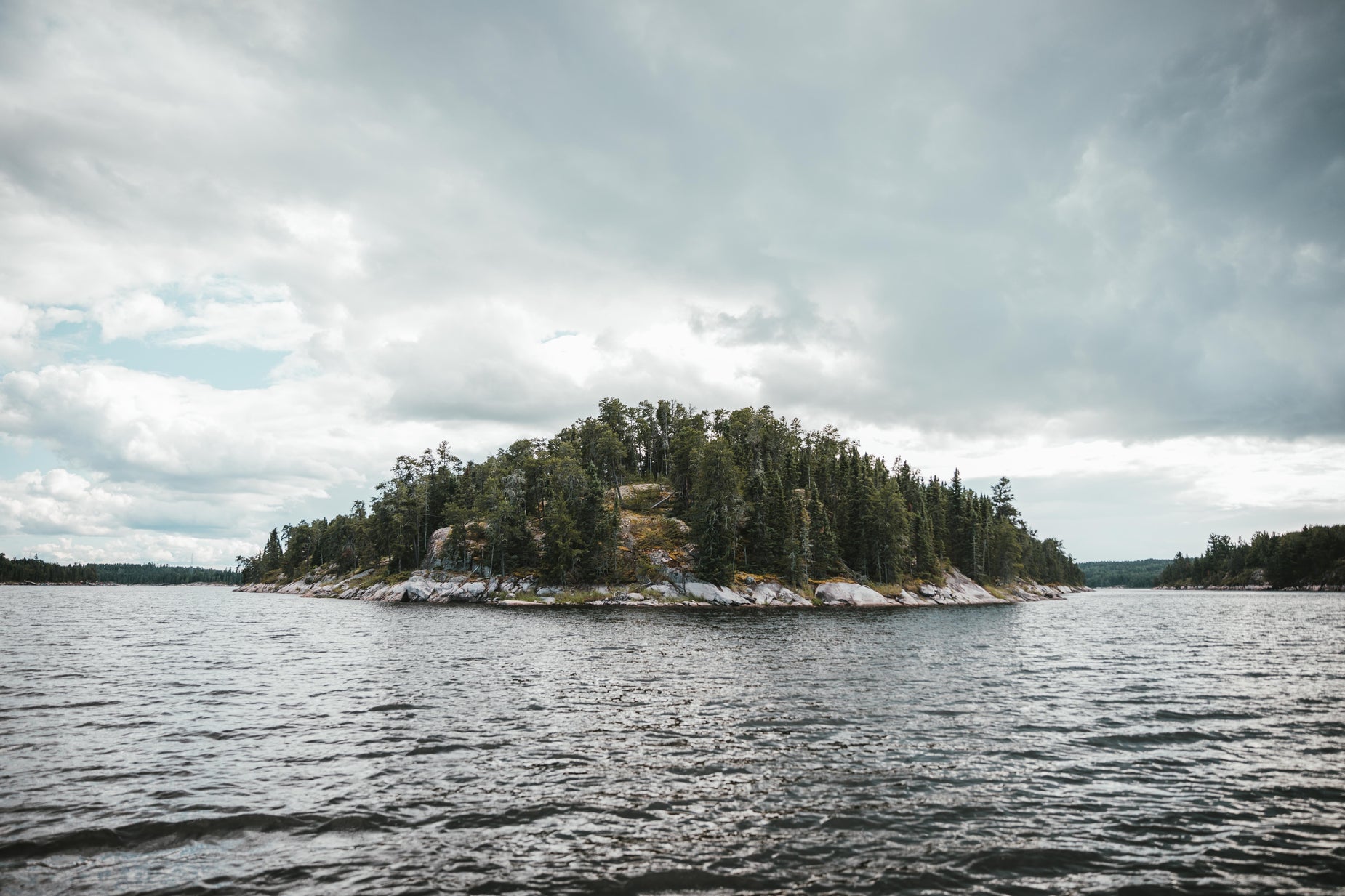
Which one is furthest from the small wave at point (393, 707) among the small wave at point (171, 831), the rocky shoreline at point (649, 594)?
the rocky shoreline at point (649, 594)

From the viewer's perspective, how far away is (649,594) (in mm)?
113562

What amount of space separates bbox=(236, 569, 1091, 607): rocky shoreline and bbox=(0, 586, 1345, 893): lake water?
72920mm

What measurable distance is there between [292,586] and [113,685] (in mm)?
196121

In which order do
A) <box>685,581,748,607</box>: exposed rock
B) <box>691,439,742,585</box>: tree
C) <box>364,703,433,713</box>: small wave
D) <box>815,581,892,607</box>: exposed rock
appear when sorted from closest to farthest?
<box>364,703,433,713</box>: small wave
<box>685,581,748,607</box>: exposed rock
<box>691,439,742,585</box>: tree
<box>815,581,892,607</box>: exposed rock

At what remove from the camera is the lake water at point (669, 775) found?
12070 mm

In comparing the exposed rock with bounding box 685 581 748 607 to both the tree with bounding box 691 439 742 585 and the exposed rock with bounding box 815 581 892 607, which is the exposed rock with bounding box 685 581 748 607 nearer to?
the tree with bounding box 691 439 742 585

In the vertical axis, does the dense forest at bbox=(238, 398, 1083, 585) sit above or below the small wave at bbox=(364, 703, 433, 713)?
above

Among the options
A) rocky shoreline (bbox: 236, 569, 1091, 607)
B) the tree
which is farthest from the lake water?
the tree

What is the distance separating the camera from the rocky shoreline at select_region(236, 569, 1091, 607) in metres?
112

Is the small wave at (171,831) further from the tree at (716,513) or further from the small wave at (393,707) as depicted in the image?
the tree at (716,513)

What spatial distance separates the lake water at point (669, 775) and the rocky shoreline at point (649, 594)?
239 feet

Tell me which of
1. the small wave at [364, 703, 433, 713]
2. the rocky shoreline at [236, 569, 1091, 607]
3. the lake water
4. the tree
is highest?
the tree

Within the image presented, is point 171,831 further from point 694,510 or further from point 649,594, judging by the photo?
point 694,510

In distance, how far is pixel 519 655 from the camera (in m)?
42.7
